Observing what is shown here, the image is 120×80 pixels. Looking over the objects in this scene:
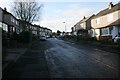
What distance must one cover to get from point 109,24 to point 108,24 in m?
1.22

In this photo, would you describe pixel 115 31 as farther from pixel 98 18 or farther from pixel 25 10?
pixel 25 10

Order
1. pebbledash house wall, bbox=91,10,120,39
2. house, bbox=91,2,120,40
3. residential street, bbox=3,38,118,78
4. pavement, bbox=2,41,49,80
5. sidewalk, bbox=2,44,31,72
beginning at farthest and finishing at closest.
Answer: house, bbox=91,2,120,40, pebbledash house wall, bbox=91,10,120,39, sidewalk, bbox=2,44,31,72, residential street, bbox=3,38,118,78, pavement, bbox=2,41,49,80

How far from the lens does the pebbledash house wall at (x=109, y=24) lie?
51181 mm

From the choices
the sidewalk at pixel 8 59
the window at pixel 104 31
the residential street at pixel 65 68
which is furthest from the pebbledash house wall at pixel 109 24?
the residential street at pixel 65 68

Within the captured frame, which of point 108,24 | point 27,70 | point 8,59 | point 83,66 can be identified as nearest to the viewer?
point 27,70

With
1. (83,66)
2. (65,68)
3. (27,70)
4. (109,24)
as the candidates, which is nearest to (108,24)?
(109,24)

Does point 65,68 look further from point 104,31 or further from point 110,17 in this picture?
point 104,31

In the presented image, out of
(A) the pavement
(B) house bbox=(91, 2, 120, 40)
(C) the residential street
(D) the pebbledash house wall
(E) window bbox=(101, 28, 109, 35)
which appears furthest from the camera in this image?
(E) window bbox=(101, 28, 109, 35)

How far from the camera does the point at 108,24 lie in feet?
186

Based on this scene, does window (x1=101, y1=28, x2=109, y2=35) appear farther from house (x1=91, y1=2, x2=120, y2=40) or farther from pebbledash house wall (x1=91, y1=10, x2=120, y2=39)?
pebbledash house wall (x1=91, y1=10, x2=120, y2=39)

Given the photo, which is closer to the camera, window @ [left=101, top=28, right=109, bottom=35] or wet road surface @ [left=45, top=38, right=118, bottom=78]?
wet road surface @ [left=45, top=38, right=118, bottom=78]

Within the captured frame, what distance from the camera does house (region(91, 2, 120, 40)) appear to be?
51.7 metres

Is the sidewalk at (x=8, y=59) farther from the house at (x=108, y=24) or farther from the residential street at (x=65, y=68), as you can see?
the house at (x=108, y=24)

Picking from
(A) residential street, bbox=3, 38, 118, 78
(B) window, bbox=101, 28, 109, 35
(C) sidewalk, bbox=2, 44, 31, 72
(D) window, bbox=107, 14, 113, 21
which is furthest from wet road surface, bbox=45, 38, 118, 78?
(B) window, bbox=101, 28, 109, 35
